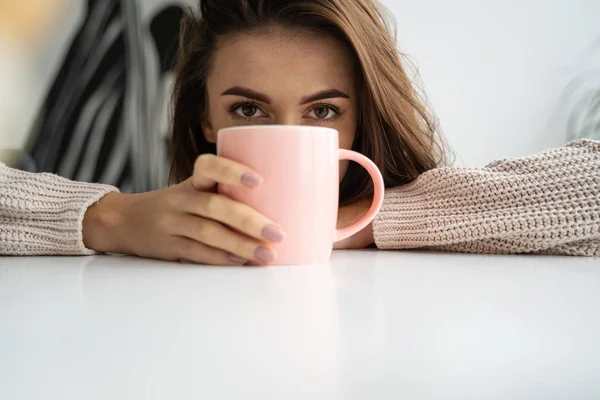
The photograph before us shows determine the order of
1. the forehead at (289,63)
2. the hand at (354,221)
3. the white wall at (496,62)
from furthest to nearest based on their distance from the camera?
the white wall at (496,62), the forehead at (289,63), the hand at (354,221)

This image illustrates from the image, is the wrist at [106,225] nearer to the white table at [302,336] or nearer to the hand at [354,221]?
the white table at [302,336]

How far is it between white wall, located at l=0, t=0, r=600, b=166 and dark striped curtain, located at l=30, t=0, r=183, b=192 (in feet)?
2.28

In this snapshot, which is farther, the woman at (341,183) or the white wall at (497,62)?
the white wall at (497,62)

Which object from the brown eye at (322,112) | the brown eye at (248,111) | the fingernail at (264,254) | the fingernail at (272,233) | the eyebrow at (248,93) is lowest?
the fingernail at (264,254)

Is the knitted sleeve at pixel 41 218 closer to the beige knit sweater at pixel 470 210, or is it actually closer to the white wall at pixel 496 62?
the beige knit sweater at pixel 470 210

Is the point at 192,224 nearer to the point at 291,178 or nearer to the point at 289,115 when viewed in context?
the point at 291,178

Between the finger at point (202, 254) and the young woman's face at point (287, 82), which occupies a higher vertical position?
the young woman's face at point (287, 82)

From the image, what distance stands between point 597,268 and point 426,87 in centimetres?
102

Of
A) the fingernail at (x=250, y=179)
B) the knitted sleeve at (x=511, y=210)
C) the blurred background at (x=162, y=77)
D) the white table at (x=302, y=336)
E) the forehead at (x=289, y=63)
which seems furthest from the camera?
the blurred background at (x=162, y=77)

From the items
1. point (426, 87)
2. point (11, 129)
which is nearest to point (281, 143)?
point (11, 129)

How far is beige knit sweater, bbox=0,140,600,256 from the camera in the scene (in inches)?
24.1

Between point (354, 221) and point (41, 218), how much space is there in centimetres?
46

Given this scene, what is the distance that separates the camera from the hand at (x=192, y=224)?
0.52 meters

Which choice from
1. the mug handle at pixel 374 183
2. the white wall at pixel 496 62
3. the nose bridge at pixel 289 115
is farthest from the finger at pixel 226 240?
the white wall at pixel 496 62
